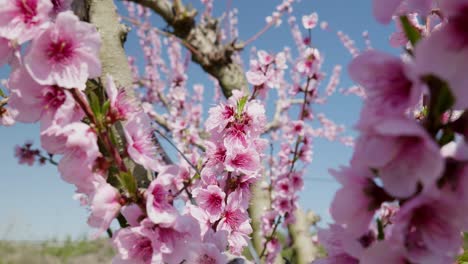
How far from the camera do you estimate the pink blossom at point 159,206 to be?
0.74 metres

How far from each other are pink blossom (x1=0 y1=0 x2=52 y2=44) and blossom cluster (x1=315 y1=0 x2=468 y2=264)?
55 centimetres

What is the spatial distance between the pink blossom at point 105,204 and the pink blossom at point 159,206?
66 mm

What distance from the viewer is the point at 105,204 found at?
74 cm

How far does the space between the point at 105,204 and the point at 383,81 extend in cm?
53

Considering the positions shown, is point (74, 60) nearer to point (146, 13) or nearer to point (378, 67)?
point (378, 67)

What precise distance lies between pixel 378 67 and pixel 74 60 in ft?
1.81

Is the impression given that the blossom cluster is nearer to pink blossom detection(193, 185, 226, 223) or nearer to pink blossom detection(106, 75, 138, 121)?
pink blossom detection(106, 75, 138, 121)

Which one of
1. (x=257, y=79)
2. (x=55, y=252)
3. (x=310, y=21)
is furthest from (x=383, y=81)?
(x=55, y=252)

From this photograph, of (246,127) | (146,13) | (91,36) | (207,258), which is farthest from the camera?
(146,13)

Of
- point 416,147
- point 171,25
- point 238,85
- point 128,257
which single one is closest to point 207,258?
point 128,257

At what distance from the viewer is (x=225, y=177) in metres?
1.38

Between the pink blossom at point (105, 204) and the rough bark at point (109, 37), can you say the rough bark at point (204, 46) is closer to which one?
the rough bark at point (109, 37)

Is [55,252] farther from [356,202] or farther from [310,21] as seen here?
[356,202]

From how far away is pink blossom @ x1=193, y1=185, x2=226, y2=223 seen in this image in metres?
1.27
